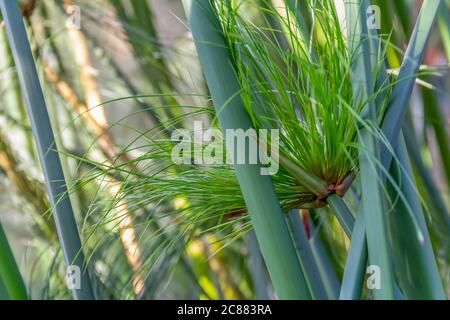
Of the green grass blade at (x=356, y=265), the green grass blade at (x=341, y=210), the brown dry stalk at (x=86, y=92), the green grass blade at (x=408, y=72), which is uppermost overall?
the brown dry stalk at (x=86, y=92)

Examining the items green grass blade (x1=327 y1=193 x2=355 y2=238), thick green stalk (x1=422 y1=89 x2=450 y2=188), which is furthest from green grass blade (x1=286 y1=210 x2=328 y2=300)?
thick green stalk (x1=422 y1=89 x2=450 y2=188)

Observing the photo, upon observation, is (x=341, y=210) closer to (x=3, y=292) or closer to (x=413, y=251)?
(x=413, y=251)

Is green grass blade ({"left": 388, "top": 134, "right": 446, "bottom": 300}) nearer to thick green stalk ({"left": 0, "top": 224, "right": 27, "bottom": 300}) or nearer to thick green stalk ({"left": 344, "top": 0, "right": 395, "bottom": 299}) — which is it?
thick green stalk ({"left": 344, "top": 0, "right": 395, "bottom": 299})

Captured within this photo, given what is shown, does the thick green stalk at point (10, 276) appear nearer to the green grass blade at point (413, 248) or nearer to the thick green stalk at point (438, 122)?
the green grass blade at point (413, 248)

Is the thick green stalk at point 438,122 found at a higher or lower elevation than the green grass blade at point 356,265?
higher

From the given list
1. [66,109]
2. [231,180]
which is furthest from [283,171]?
[66,109]

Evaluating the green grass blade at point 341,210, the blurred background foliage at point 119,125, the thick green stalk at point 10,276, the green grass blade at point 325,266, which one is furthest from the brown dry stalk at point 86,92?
the green grass blade at point 341,210
